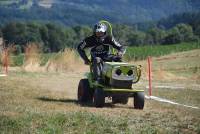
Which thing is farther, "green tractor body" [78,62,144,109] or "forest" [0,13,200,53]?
"forest" [0,13,200,53]

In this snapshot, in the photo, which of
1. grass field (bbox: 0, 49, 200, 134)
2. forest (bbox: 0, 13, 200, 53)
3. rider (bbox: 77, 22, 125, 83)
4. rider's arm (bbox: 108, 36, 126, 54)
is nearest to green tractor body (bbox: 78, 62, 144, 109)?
grass field (bbox: 0, 49, 200, 134)

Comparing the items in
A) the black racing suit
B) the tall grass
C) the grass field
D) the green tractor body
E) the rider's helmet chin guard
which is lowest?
the tall grass

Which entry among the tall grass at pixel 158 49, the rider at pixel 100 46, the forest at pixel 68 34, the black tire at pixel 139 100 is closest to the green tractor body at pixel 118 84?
the black tire at pixel 139 100

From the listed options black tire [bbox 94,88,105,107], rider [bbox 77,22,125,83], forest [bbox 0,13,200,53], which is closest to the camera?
black tire [bbox 94,88,105,107]

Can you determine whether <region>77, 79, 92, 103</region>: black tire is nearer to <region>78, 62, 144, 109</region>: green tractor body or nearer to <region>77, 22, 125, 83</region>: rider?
<region>77, 22, 125, 83</region>: rider

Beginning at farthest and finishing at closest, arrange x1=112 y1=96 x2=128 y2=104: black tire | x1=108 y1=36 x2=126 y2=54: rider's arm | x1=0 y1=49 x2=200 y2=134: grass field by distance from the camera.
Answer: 1. x1=108 y1=36 x2=126 y2=54: rider's arm
2. x1=112 y1=96 x2=128 y2=104: black tire
3. x1=0 y1=49 x2=200 y2=134: grass field

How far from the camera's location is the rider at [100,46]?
16344mm

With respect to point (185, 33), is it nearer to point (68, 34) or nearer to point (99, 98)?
point (68, 34)

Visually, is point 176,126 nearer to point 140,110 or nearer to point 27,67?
point 140,110

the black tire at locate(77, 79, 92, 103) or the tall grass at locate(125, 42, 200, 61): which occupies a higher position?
the black tire at locate(77, 79, 92, 103)

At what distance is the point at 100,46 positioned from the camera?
16.6m

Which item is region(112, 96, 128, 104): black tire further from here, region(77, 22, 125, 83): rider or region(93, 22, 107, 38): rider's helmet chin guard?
region(93, 22, 107, 38): rider's helmet chin guard

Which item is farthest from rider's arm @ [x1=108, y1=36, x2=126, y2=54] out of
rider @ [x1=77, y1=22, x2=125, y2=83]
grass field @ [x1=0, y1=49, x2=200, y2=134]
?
grass field @ [x1=0, y1=49, x2=200, y2=134]

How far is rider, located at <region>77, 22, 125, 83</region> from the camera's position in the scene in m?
16.3
